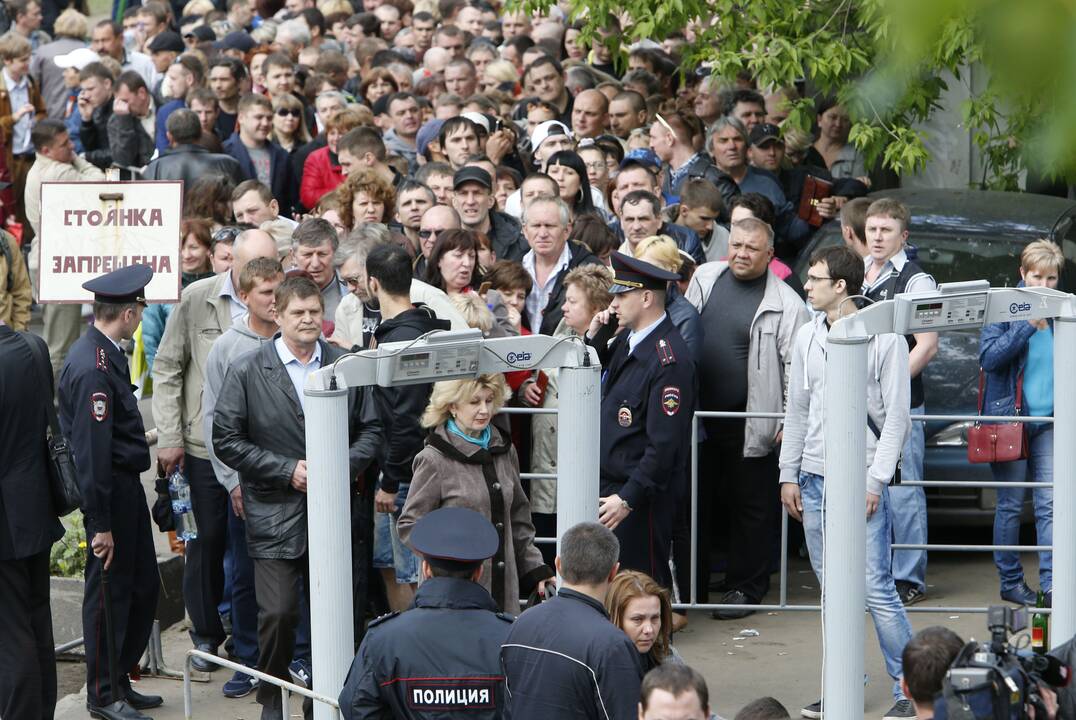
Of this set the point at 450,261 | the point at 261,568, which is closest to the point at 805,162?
the point at 450,261

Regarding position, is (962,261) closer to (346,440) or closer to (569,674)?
(346,440)

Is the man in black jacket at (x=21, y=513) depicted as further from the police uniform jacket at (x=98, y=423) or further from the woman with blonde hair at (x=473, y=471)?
the woman with blonde hair at (x=473, y=471)

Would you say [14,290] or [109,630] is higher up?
[14,290]

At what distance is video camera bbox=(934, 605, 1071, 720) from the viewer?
4.10 metres

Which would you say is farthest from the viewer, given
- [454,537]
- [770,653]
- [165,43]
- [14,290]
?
[165,43]

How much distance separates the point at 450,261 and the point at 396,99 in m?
5.21

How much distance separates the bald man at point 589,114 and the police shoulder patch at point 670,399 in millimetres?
5607

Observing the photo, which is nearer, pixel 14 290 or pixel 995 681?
pixel 995 681

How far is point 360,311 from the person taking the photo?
8.48 meters

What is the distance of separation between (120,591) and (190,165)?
5.11 meters

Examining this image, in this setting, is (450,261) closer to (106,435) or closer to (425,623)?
(106,435)

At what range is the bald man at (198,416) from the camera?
838 centimetres

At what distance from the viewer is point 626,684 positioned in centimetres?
490

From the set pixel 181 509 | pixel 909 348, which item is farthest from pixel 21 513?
pixel 909 348
